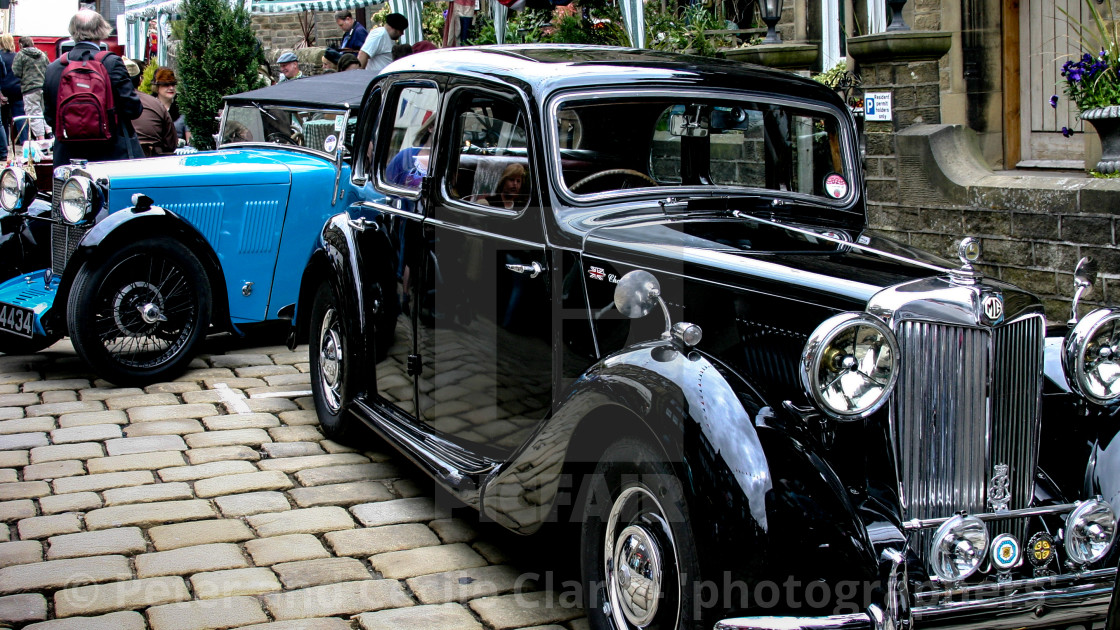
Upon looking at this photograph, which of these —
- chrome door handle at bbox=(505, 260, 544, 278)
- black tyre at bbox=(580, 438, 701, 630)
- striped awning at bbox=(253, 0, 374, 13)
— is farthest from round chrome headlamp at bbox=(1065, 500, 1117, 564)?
striped awning at bbox=(253, 0, 374, 13)

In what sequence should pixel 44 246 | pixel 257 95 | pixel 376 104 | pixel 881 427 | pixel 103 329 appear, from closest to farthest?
1. pixel 881 427
2. pixel 376 104
3. pixel 103 329
4. pixel 44 246
5. pixel 257 95

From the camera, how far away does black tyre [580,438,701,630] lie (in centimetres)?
276

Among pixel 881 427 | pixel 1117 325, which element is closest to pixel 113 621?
pixel 881 427

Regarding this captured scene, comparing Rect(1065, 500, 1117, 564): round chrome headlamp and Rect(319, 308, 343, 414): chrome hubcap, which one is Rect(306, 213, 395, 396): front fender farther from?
Rect(1065, 500, 1117, 564): round chrome headlamp

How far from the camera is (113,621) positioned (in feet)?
11.1

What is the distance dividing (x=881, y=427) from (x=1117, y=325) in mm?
825

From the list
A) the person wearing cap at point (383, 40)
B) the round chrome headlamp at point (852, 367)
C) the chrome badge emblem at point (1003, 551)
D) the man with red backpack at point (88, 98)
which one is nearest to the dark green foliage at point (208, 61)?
the person wearing cap at point (383, 40)

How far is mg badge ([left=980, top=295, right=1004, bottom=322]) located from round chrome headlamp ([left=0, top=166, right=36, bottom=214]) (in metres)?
6.07

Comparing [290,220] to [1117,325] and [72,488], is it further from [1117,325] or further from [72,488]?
[1117,325]

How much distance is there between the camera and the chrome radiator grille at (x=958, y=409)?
2.83 meters

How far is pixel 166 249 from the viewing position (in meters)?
6.16

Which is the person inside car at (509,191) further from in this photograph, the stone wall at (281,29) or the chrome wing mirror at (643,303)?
the stone wall at (281,29)

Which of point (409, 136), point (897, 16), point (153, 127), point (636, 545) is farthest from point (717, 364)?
point (153, 127)

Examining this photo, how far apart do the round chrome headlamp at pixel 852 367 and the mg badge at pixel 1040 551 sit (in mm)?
578
